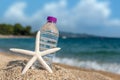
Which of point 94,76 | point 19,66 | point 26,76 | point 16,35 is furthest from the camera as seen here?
point 16,35

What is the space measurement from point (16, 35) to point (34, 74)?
392 ft

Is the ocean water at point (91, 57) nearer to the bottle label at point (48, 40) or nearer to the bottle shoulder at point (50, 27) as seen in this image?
the bottle label at point (48, 40)

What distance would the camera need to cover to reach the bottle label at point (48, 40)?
7453 mm

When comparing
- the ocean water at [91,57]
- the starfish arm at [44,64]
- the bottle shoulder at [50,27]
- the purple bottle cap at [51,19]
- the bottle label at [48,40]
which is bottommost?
the ocean water at [91,57]

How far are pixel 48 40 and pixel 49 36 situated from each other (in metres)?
0.09

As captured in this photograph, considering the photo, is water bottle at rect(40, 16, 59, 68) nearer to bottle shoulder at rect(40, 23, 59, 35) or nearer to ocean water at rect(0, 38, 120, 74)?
bottle shoulder at rect(40, 23, 59, 35)

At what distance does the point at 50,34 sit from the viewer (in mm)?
7457

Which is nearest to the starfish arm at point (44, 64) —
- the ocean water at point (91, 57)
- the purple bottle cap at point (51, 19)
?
the purple bottle cap at point (51, 19)

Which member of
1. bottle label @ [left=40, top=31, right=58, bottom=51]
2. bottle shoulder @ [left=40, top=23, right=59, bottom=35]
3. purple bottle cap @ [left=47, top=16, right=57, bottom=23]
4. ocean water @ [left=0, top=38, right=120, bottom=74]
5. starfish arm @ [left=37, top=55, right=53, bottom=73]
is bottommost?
ocean water @ [left=0, top=38, right=120, bottom=74]

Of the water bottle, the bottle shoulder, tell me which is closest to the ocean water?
the water bottle

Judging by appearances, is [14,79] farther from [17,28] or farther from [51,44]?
[17,28]

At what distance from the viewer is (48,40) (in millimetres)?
7418

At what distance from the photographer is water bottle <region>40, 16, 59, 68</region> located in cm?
740

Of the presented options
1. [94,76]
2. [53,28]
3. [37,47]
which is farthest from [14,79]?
[94,76]
